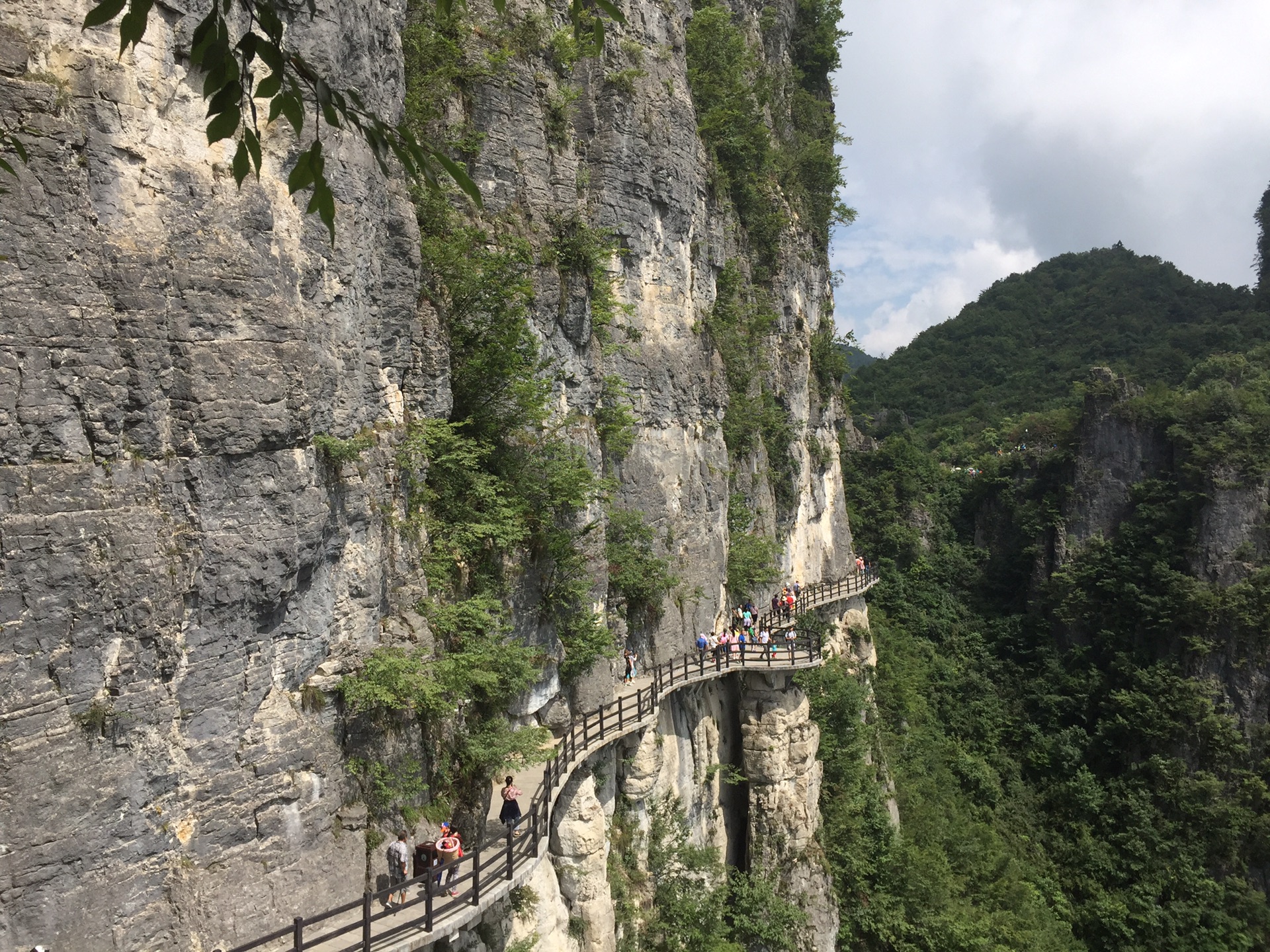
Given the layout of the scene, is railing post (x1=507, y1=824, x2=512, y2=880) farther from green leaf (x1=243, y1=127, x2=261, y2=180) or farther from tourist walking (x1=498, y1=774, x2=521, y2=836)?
green leaf (x1=243, y1=127, x2=261, y2=180)

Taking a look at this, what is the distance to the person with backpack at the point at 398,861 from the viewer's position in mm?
10383

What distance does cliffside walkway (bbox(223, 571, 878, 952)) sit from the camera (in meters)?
8.87

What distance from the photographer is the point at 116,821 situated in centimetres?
793

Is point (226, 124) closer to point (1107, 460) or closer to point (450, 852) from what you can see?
point (450, 852)

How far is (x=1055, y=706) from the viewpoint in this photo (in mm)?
38656

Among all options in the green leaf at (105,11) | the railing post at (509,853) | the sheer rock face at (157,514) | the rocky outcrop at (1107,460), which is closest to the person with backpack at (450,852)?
the railing post at (509,853)

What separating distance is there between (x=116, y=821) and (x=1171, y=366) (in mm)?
68882

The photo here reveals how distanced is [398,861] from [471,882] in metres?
1.22

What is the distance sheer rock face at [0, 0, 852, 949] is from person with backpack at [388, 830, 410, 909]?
0.26 metres

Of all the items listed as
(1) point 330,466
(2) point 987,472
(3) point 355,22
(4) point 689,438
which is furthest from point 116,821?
(2) point 987,472

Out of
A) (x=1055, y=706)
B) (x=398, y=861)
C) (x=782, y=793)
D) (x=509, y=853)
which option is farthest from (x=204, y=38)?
(x=1055, y=706)

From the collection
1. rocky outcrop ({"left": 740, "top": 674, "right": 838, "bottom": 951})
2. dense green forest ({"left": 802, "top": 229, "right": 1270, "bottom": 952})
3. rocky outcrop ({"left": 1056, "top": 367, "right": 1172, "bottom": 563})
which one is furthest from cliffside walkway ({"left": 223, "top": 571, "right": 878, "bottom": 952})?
rocky outcrop ({"left": 1056, "top": 367, "right": 1172, "bottom": 563})

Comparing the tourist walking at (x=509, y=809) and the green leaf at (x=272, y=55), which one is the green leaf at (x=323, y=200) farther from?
the tourist walking at (x=509, y=809)

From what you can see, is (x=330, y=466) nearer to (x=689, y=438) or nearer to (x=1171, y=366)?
(x=689, y=438)
